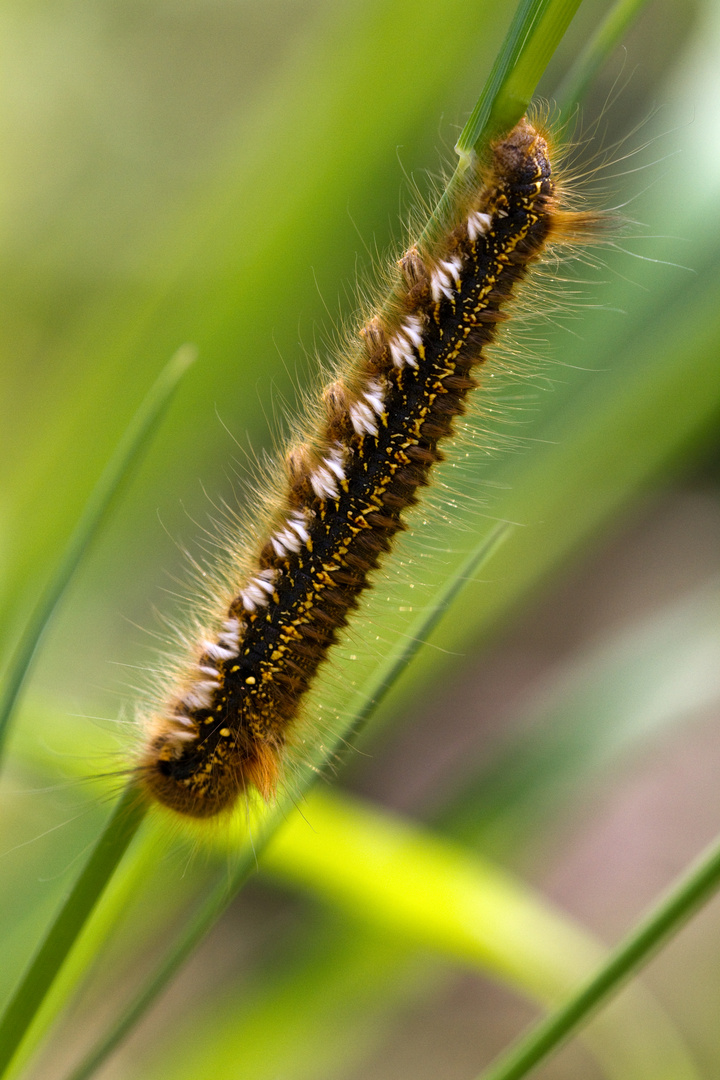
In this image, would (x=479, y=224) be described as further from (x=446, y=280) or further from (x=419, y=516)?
(x=419, y=516)

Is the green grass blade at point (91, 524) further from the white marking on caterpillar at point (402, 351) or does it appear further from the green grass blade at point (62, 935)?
the white marking on caterpillar at point (402, 351)

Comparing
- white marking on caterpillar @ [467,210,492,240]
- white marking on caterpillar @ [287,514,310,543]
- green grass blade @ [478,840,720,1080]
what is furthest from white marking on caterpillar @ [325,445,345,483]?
green grass blade @ [478,840,720,1080]

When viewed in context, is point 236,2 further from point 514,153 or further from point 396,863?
point 396,863

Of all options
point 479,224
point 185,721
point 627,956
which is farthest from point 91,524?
point 627,956

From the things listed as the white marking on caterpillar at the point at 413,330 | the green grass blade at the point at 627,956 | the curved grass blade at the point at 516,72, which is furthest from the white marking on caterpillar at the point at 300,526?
the green grass blade at the point at 627,956

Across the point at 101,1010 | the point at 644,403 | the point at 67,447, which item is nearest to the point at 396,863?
the point at 644,403

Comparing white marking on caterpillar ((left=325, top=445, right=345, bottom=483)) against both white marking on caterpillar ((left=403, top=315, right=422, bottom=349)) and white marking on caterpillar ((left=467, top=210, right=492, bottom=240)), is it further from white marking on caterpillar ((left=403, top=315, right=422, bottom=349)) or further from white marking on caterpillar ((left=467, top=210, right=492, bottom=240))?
white marking on caterpillar ((left=467, top=210, right=492, bottom=240))
